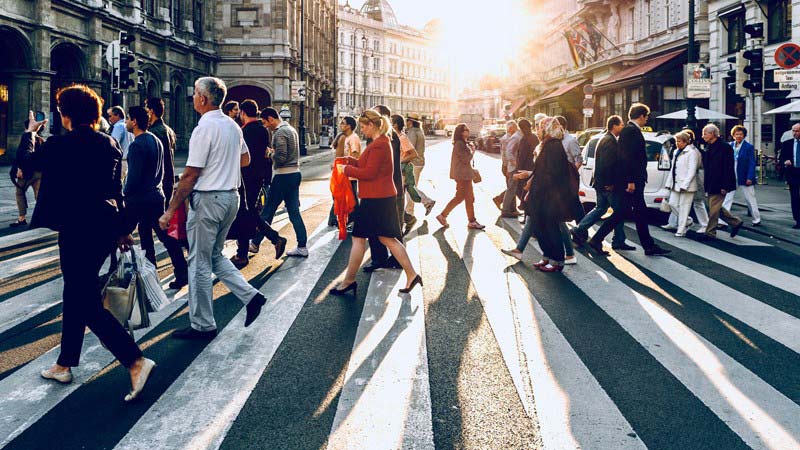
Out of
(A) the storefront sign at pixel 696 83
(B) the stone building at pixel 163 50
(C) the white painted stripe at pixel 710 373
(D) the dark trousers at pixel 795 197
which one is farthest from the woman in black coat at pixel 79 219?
(A) the storefront sign at pixel 696 83

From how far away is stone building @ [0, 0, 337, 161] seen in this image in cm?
2125

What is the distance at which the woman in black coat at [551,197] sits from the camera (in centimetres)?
813

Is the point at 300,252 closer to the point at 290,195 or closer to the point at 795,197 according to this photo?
the point at 290,195

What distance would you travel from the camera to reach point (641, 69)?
30.3m

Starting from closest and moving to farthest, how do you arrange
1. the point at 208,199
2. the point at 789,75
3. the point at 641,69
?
the point at 208,199, the point at 789,75, the point at 641,69

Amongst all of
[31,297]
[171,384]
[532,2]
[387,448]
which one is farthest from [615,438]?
[532,2]

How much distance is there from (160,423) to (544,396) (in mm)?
2171

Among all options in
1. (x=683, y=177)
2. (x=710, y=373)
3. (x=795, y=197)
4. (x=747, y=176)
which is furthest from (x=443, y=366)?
(x=747, y=176)

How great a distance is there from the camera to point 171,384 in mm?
4422

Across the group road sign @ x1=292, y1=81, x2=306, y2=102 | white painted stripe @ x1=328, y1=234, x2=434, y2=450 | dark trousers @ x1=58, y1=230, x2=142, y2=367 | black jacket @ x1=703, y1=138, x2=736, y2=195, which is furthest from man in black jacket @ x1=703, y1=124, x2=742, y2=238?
road sign @ x1=292, y1=81, x2=306, y2=102

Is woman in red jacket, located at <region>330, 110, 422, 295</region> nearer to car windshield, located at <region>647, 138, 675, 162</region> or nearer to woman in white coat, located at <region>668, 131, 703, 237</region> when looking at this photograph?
woman in white coat, located at <region>668, 131, 703, 237</region>

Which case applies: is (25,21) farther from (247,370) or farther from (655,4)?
(655,4)

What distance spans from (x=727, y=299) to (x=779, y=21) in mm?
19399

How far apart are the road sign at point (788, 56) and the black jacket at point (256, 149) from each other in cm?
1014
